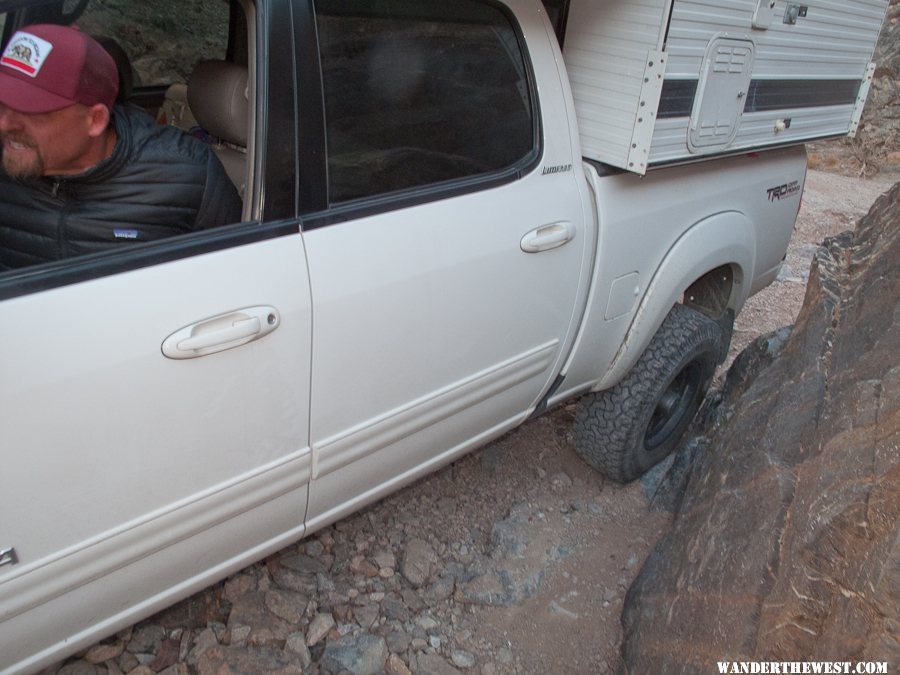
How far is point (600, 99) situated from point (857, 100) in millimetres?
1708

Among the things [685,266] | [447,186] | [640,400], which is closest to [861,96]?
[685,266]

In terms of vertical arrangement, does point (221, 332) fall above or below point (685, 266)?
above

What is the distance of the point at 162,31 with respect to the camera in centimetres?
260

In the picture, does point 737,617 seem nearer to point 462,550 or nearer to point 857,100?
point 462,550

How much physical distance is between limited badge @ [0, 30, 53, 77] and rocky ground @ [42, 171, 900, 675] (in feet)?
5.24

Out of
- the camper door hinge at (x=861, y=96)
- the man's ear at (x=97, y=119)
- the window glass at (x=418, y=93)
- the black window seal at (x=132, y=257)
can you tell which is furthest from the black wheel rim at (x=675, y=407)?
the man's ear at (x=97, y=119)

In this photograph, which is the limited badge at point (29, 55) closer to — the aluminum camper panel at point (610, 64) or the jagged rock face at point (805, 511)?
the aluminum camper panel at point (610, 64)

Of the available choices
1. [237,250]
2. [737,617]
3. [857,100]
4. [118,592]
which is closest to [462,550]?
[737,617]

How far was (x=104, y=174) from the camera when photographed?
5.78ft

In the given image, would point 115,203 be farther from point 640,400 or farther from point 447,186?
point 640,400

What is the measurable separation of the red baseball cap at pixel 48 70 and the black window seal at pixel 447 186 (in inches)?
19.6

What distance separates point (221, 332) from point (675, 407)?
2300mm

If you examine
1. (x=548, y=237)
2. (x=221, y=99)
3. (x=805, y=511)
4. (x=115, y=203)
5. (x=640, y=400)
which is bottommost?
(x=640, y=400)

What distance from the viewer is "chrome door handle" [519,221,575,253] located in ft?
7.21
